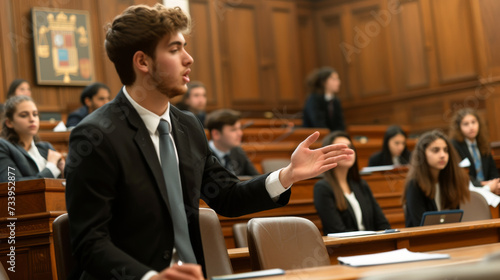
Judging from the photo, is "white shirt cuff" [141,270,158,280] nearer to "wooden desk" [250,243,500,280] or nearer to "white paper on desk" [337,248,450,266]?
"wooden desk" [250,243,500,280]

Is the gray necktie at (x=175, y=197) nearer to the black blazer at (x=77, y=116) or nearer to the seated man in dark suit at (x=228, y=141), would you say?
the seated man in dark suit at (x=228, y=141)

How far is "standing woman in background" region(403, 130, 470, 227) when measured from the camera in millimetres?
4160

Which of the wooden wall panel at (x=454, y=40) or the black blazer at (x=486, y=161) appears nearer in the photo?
the black blazer at (x=486, y=161)

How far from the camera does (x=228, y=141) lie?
5.17 metres

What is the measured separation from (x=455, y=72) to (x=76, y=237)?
7.25 metres

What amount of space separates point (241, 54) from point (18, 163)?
5.55 meters

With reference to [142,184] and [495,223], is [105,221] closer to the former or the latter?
[142,184]

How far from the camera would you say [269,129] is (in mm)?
7566

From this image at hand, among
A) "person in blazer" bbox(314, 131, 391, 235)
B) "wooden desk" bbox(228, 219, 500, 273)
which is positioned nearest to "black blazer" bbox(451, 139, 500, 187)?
"person in blazer" bbox(314, 131, 391, 235)

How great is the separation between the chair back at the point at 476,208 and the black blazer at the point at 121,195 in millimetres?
2472

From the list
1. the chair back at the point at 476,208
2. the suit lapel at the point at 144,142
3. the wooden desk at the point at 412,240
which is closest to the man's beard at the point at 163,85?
the suit lapel at the point at 144,142

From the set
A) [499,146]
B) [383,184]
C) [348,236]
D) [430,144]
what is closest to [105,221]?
[348,236]

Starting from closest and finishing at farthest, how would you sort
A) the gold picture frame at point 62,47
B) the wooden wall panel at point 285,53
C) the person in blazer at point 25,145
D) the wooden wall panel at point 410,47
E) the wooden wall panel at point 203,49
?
the person in blazer at point 25,145 → the gold picture frame at point 62,47 → the wooden wall panel at point 203,49 → the wooden wall panel at point 410,47 → the wooden wall panel at point 285,53

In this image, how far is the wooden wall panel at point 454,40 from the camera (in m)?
8.05
